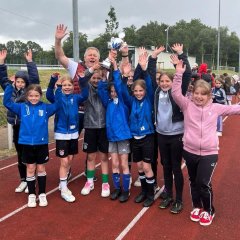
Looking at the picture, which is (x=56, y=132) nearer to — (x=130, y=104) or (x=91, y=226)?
(x=130, y=104)

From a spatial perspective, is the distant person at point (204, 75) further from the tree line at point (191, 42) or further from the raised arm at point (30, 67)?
the tree line at point (191, 42)

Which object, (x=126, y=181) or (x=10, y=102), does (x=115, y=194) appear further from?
(x=10, y=102)

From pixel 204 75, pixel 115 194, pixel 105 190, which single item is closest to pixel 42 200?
pixel 105 190

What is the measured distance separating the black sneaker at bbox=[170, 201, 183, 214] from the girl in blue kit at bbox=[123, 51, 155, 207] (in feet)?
1.16

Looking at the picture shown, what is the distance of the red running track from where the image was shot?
4125 millimetres

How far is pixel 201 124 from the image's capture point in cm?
434

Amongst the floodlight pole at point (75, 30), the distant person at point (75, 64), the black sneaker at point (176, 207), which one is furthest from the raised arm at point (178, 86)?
the floodlight pole at point (75, 30)

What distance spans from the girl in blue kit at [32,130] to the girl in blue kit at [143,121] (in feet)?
3.66

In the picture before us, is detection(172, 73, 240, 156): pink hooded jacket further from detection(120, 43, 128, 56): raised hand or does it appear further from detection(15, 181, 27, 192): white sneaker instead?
detection(15, 181, 27, 192): white sneaker

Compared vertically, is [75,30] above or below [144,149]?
above

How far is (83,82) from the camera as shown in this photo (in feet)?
16.2

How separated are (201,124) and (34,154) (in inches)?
88.6

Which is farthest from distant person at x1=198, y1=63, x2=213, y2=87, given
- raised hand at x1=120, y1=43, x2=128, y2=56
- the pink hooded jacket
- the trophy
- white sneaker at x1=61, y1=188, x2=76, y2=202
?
white sneaker at x1=61, y1=188, x2=76, y2=202

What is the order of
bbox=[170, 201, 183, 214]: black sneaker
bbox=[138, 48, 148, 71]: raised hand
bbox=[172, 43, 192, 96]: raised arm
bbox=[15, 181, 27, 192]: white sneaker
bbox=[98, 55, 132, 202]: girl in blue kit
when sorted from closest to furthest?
bbox=[172, 43, 192, 96]: raised arm → bbox=[170, 201, 183, 214]: black sneaker → bbox=[138, 48, 148, 71]: raised hand → bbox=[98, 55, 132, 202]: girl in blue kit → bbox=[15, 181, 27, 192]: white sneaker
